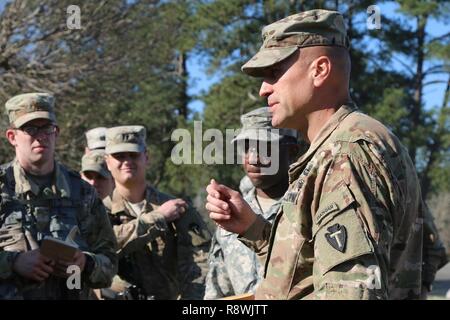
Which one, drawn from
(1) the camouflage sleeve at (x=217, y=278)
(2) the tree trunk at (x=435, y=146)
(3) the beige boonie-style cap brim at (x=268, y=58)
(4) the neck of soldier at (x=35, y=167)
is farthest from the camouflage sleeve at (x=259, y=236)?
(2) the tree trunk at (x=435, y=146)

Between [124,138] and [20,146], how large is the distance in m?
1.68

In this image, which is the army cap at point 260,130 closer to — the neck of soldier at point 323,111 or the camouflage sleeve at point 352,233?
the neck of soldier at point 323,111

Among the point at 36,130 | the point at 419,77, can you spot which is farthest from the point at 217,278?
the point at 419,77

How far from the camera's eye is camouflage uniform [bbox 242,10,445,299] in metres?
2.94

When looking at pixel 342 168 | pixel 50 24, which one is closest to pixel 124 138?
pixel 342 168

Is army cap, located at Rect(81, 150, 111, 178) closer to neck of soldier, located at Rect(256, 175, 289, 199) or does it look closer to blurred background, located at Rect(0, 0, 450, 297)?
neck of soldier, located at Rect(256, 175, 289, 199)

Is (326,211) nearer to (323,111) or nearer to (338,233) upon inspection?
(338,233)

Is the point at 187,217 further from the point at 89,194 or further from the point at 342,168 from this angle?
the point at 342,168

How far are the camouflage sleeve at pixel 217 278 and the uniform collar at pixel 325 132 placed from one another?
2.65 meters

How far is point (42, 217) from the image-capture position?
575 centimetres

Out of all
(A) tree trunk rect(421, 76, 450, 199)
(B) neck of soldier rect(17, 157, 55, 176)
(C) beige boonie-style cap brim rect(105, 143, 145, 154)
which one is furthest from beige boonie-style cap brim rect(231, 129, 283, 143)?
(A) tree trunk rect(421, 76, 450, 199)

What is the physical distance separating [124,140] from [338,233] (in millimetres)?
4697

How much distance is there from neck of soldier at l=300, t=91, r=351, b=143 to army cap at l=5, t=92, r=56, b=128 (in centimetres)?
290

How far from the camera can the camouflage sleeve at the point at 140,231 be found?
7012 millimetres
